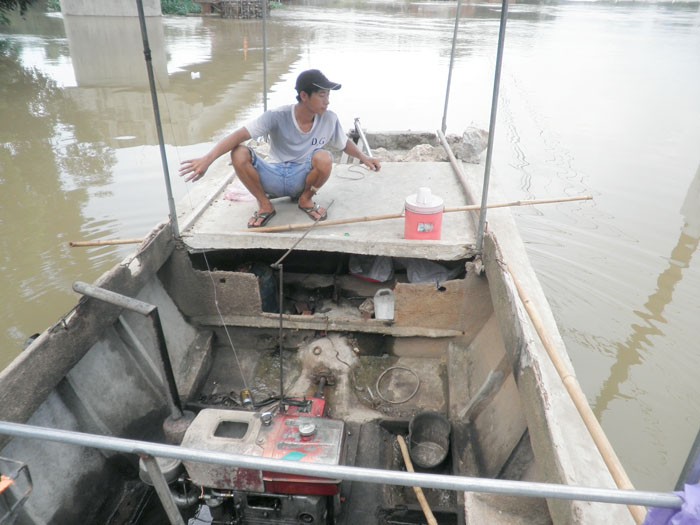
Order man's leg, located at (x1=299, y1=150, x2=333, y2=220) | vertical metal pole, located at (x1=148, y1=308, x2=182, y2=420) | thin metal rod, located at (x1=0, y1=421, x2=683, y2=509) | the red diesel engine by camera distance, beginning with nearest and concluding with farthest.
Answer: thin metal rod, located at (x1=0, y1=421, x2=683, y2=509)
the red diesel engine
vertical metal pole, located at (x1=148, y1=308, x2=182, y2=420)
man's leg, located at (x1=299, y1=150, x2=333, y2=220)

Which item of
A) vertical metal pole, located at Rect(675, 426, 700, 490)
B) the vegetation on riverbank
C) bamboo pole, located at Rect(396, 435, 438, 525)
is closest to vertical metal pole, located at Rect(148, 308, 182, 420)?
bamboo pole, located at Rect(396, 435, 438, 525)

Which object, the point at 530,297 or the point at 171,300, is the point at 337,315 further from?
the point at 530,297

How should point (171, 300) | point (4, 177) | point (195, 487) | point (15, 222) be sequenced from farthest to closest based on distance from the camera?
point (4, 177), point (15, 222), point (171, 300), point (195, 487)

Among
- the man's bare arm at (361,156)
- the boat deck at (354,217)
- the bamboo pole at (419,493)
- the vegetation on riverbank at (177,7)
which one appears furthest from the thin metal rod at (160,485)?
the vegetation on riverbank at (177,7)

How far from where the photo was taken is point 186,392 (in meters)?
3.30

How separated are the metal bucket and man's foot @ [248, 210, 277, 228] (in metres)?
1.78

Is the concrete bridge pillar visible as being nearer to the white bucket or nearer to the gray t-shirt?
the gray t-shirt

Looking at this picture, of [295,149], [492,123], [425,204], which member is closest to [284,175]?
[295,149]

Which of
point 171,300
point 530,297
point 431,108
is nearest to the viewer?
point 530,297

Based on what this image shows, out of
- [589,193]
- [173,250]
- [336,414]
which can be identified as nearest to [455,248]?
[336,414]

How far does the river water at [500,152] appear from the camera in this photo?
5.01 meters

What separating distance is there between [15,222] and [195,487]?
19.4ft

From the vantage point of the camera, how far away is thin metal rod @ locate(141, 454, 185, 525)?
63.0 inches

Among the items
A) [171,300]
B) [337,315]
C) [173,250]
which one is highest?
[173,250]
